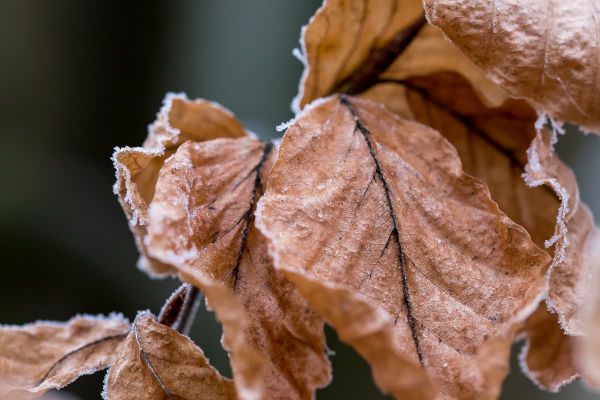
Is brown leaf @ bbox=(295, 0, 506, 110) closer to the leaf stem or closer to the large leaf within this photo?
the large leaf

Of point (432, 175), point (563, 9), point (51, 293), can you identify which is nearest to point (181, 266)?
point (432, 175)

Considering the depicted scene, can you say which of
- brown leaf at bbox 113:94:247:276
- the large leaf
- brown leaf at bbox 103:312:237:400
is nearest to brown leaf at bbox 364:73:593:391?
the large leaf

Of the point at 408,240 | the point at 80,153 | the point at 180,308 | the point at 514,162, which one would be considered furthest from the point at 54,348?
the point at 80,153

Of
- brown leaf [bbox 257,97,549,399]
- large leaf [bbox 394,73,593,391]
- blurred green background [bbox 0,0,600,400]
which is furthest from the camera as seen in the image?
blurred green background [bbox 0,0,600,400]

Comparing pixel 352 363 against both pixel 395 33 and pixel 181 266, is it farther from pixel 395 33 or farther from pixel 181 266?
pixel 181 266

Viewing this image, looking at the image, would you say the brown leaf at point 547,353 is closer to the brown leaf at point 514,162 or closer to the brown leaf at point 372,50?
the brown leaf at point 514,162

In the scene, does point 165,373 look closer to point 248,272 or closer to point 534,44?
point 248,272
